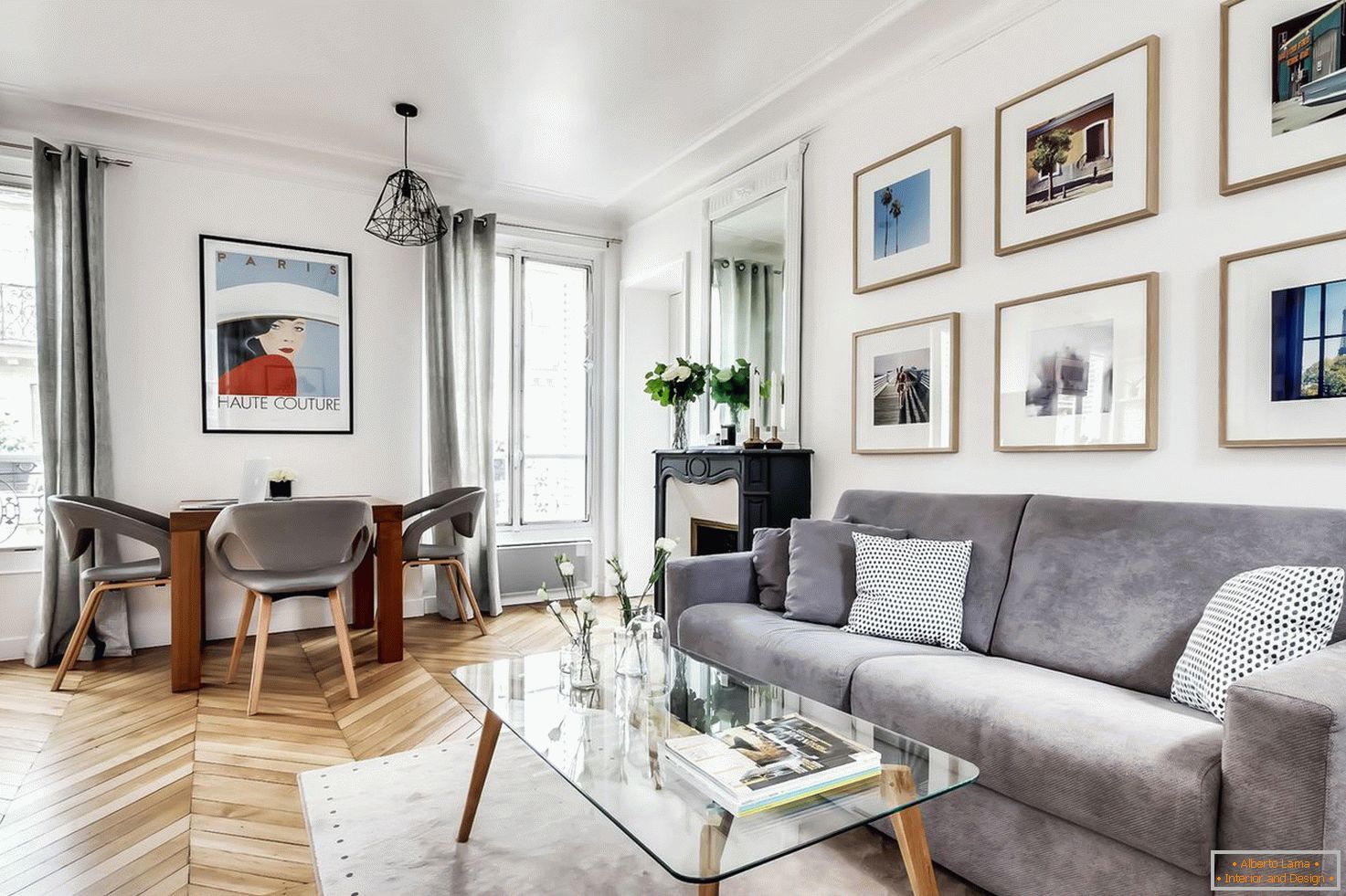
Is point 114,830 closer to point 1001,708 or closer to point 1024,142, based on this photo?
point 1001,708

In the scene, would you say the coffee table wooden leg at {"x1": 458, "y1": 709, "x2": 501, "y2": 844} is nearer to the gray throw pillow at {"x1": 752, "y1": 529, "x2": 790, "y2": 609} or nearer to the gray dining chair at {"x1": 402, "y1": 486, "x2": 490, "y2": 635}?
the gray throw pillow at {"x1": 752, "y1": 529, "x2": 790, "y2": 609}

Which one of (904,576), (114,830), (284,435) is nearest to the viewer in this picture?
(114,830)

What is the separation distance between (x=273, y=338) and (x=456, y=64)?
1981 mm

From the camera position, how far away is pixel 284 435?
4344 mm

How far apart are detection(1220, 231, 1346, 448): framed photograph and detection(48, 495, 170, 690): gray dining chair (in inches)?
162

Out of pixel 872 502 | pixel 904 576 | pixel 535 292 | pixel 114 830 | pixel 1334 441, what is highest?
pixel 535 292

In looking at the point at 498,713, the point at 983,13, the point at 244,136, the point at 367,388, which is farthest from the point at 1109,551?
the point at 244,136

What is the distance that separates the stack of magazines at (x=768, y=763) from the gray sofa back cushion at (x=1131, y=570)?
0.96 meters

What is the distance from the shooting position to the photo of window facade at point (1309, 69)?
1.91 metres

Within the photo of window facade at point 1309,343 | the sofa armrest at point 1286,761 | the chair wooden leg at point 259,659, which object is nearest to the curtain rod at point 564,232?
the chair wooden leg at point 259,659

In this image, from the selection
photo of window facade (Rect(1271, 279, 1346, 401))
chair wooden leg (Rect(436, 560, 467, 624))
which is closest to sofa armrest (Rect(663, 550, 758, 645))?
photo of window facade (Rect(1271, 279, 1346, 401))

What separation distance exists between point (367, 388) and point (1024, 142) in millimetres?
3685

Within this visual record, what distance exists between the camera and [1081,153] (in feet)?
8.24

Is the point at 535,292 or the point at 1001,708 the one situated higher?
the point at 535,292
